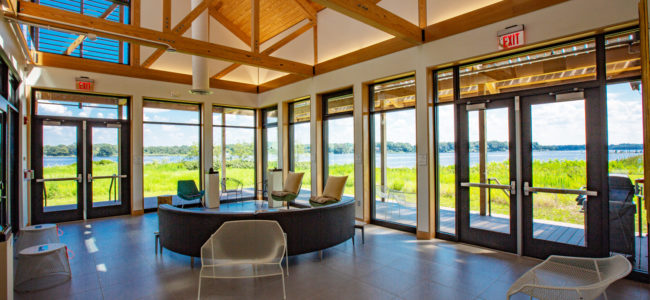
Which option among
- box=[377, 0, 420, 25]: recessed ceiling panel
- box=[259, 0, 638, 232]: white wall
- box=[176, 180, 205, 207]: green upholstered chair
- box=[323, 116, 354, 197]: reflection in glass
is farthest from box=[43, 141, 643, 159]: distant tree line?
box=[377, 0, 420, 25]: recessed ceiling panel

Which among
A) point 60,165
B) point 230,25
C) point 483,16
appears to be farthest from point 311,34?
point 60,165

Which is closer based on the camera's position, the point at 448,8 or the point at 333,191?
the point at 448,8

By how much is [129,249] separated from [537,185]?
575 cm

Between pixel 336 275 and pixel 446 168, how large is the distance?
→ 8.66 feet

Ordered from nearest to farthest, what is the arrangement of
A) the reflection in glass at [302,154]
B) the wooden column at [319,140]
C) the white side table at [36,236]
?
the white side table at [36,236], the wooden column at [319,140], the reflection in glass at [302,154]

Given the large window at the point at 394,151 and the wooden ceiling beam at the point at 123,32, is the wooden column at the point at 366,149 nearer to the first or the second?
the large window at the point at 394,151

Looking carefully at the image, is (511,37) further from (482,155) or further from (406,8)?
(406,8)

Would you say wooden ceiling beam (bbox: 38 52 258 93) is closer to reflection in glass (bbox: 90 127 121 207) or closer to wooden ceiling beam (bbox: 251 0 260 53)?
reflection in glass (bbox: 90 127 121 207)

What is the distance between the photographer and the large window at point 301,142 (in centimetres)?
777

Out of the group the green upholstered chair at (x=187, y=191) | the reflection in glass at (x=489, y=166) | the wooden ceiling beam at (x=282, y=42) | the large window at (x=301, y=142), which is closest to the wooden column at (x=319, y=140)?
the large window at (x=301, y=142)

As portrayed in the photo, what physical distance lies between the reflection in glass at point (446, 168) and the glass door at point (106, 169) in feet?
22.4

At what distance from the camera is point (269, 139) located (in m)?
9.16

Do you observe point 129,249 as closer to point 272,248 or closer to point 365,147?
point 272,248

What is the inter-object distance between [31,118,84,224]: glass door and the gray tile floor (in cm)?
225
